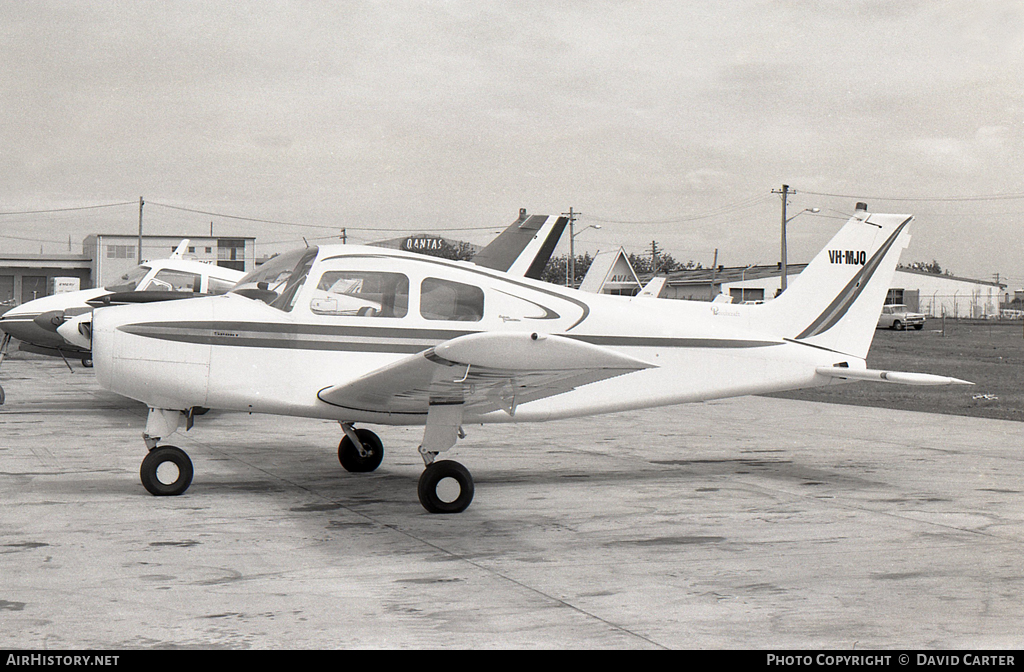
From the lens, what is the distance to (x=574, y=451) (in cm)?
1145

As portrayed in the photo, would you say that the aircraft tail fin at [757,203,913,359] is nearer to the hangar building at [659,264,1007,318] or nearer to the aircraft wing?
the aircraft wing

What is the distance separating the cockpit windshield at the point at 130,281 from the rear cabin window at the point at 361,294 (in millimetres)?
9878

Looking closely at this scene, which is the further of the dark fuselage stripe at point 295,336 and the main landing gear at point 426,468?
the dark fuselage stripe at point 295,336

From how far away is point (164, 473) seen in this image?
8016 mm

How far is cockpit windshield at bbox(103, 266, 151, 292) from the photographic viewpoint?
661 inches

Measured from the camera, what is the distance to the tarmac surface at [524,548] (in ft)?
15.3

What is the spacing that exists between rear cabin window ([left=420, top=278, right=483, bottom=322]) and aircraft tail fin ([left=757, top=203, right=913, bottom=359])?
122 inches

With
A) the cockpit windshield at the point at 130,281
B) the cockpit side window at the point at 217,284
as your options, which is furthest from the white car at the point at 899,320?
the cockpit windshield at the point at 130,281

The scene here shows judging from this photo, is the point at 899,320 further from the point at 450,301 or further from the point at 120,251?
the point at 120,251

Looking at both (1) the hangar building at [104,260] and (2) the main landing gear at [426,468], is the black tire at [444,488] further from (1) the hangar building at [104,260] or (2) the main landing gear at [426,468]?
(1) the hangar building at [104,260]

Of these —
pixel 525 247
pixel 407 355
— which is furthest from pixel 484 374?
pixel 525 247

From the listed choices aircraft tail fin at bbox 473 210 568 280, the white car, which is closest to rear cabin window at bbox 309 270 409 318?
aircraft tail fin at bbox 473 210 568 280

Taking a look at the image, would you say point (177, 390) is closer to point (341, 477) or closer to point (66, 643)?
point (341, 477)

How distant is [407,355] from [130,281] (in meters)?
10.7
